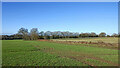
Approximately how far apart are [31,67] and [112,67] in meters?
6.72

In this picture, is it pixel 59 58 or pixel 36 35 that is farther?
pixel 36 35

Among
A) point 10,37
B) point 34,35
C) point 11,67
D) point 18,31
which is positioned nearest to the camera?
point 11,67

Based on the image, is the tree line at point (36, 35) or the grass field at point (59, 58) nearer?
the grass field at point (59, 58)

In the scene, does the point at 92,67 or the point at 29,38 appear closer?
the point at 92,67

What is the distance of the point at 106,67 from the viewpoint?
8422 mm

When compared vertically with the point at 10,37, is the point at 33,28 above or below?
above

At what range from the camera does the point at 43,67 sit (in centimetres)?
806

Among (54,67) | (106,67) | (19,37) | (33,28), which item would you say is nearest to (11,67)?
(54,67)

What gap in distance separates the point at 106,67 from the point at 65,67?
11.3 ft

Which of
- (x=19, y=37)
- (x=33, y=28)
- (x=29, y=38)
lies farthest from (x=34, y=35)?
(x=19, y=37)

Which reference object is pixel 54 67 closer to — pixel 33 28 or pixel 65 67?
pixel 65 67

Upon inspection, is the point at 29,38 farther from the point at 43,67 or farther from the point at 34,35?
the point at 43,67

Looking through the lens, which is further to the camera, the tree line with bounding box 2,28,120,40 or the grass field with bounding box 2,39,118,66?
the tree line with bounding box 2,28,120,40

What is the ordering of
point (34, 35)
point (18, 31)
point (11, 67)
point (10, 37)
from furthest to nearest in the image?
point (18, 31), point (10, 37), point (34, 35), point (11, 67)
